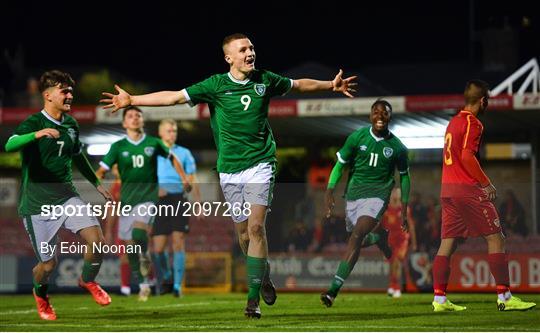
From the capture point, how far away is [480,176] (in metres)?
11.0

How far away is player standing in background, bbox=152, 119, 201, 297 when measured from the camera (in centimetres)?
1327

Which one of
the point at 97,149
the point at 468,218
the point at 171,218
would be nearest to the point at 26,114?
the point at 97,149

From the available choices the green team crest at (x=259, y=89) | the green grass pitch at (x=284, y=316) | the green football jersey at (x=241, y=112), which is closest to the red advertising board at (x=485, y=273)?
the green grass pitch at (x=284, y=316)

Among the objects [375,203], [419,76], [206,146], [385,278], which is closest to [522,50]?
[419,76]

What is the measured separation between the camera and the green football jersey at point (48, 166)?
1150 centimetres

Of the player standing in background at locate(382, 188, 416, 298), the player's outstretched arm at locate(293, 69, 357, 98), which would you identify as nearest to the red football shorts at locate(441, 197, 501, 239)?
the player standing in background at locate(382, 188, 416, 298)

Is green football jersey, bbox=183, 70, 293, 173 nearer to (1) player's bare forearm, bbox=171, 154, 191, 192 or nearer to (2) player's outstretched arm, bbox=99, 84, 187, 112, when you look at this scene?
(2) player's outstretched arm, bbox=99, 84, 187, 112

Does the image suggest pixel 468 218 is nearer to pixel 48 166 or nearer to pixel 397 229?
pixel 397 229

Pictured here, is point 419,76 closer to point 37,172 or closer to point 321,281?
point 321,281

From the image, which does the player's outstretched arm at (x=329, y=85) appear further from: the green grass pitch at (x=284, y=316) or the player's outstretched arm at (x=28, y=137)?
the player's outstretched arm at (x=28, y=137)

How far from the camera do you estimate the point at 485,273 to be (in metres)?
12.6

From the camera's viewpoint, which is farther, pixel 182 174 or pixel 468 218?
pixel 182 174

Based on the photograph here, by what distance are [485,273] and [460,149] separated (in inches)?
84.9

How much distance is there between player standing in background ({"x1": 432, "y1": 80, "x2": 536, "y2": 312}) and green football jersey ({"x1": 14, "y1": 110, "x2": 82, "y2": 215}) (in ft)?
12.8
